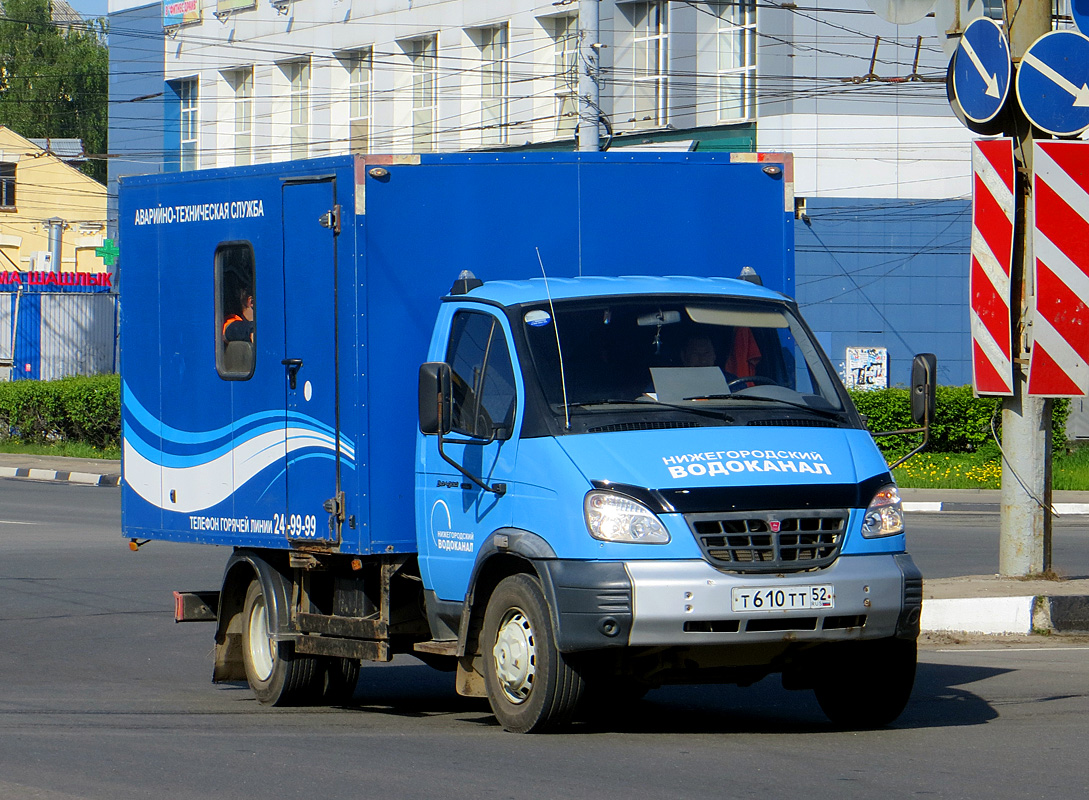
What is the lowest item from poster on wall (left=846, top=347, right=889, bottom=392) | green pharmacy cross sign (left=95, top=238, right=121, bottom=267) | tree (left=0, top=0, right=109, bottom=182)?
poster on wall (left=846, top=347, right=889, bottom=392)

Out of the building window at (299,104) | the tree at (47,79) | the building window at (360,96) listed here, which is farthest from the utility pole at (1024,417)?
the tree at (47,79)

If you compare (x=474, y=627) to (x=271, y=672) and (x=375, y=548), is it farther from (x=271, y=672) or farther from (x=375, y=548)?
(x=271, y=672)

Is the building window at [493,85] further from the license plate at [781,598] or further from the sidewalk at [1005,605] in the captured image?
the license plate at [781,598]

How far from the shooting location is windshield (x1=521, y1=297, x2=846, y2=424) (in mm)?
7863

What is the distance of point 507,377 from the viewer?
8.04m

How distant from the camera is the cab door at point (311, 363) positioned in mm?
8781

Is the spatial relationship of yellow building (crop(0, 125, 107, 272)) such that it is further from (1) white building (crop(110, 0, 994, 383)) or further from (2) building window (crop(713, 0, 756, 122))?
(2) building window (crop(713, 0, 756, 122))

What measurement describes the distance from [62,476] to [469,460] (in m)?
23.5

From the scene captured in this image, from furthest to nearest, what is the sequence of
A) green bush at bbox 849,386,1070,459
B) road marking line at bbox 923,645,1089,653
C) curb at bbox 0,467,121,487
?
curb at bbox 0,467,121,487
green bush at bbox 849,386,1070,459
road marking line at bbox 923,645,1089,653

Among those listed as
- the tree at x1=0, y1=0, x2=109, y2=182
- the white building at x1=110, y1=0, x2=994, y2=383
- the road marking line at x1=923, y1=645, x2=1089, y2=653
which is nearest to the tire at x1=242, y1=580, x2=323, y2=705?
the road marking line at x1=923, y1=645, x2=1089, y2=653

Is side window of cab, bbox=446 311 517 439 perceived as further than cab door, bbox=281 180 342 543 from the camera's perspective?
No

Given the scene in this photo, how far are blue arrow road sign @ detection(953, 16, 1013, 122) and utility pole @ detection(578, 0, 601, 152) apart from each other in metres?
10.7

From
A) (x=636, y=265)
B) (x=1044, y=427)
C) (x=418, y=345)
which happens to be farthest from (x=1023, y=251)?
(x=418, y=345)

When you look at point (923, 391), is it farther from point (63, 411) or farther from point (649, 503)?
point (63, 411)
